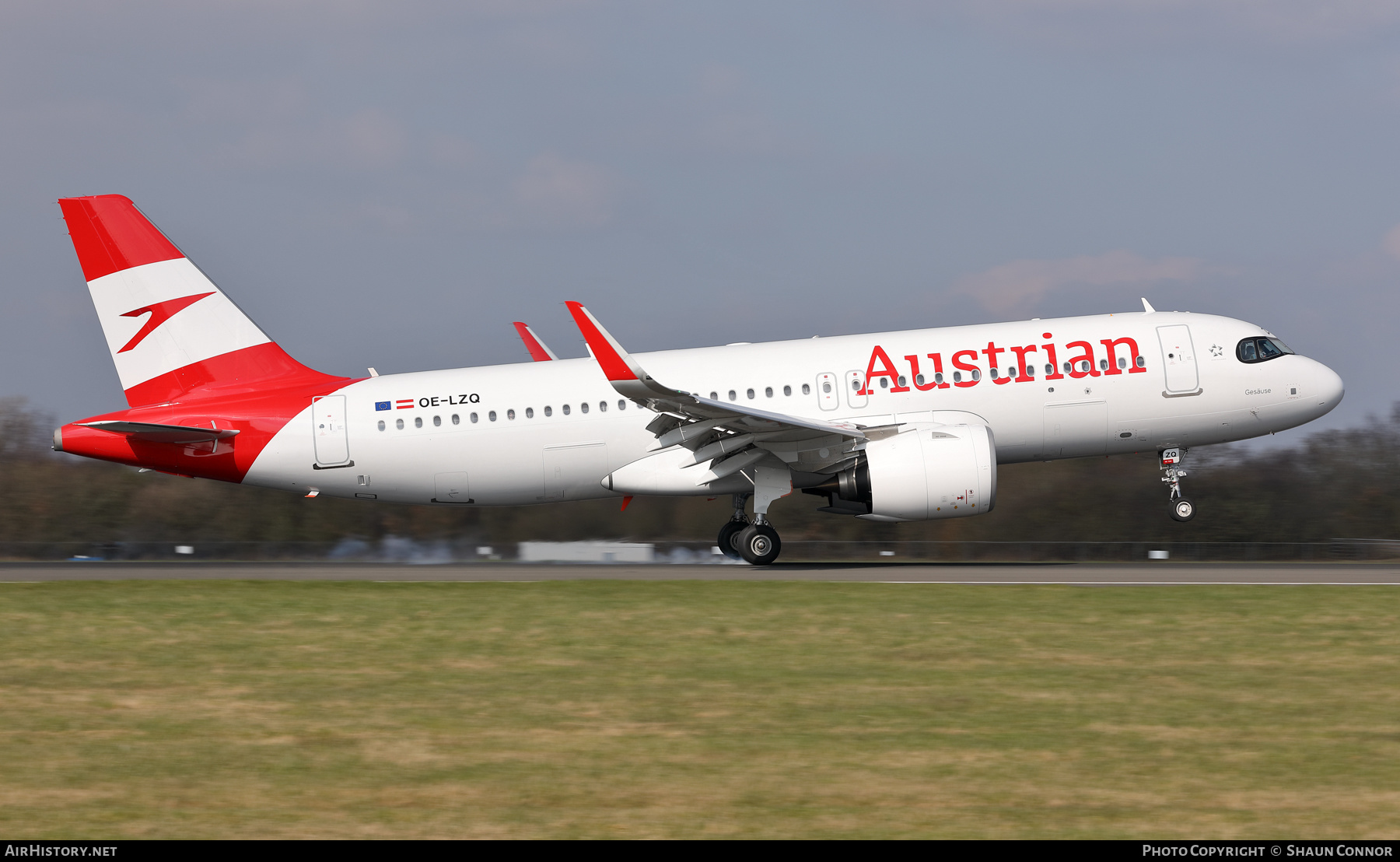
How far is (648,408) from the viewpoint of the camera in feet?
77.0

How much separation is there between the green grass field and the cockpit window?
8.30 metres

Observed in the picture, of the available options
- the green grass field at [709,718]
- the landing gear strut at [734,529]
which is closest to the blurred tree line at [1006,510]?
the landing gear strut at [734,529]

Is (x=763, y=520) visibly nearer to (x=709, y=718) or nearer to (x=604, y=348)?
(x=604, y=348)

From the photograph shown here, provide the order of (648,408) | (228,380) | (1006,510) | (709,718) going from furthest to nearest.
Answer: (1006,510) < (228,380) < (648,408) < (709,718)

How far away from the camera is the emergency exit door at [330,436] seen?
82.6 feet

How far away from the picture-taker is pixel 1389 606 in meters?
17.0

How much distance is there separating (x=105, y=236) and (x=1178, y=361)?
829 inches

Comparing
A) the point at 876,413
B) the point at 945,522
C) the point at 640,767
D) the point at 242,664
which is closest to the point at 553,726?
the point at 640,767

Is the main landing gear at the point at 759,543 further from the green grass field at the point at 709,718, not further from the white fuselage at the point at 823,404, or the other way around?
the green grass field at the point at 709,718

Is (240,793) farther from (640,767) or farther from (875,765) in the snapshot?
(875,765)

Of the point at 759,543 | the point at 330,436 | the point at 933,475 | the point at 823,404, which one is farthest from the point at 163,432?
the point at 933,475

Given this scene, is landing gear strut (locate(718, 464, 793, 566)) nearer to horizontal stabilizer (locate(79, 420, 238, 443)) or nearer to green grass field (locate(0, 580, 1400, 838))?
green grass field (locate(0, 580, 1400, 838))

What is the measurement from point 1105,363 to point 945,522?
10.8 metres

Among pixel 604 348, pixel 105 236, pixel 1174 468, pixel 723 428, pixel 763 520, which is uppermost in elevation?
pixel 105 236
